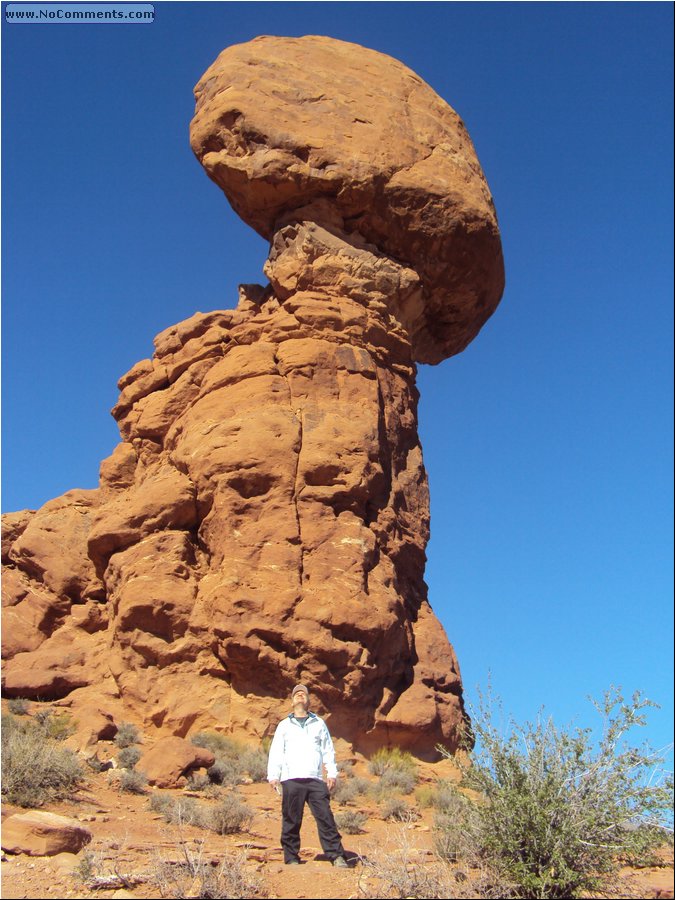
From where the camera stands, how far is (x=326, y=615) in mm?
13609

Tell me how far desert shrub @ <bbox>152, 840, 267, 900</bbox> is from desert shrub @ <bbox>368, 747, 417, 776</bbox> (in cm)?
653

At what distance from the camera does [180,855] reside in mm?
6953

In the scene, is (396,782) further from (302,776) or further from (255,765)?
(302,776)

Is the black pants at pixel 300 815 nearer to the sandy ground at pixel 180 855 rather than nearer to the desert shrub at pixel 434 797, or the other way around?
the sandy ground at pixel 180 855

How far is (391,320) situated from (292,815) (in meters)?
11.8

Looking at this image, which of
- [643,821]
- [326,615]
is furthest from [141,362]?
[643,821]

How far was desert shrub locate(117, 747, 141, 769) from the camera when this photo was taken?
11.3 m

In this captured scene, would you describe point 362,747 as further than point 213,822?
Yes

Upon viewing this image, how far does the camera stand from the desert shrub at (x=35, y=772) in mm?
8898

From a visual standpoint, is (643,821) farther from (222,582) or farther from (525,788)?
(222,582)

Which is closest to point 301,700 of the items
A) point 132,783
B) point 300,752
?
point 300,752

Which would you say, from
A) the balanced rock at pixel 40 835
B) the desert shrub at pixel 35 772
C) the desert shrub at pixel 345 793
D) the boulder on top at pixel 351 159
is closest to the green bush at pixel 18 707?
the desert shrub at pixel 35 772

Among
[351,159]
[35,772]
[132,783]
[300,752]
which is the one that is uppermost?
[351,159]

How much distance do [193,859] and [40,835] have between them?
148 cm
